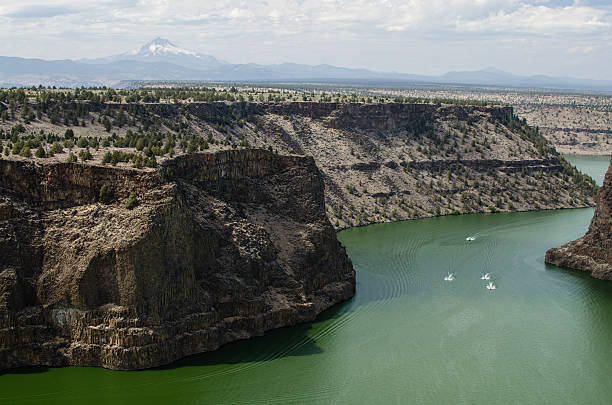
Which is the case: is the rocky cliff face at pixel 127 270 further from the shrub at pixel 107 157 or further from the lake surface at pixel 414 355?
the shrub at pixel 107 157

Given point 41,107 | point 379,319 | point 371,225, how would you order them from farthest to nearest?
1. point 371,225
2. point 41,107
3. point 379,319

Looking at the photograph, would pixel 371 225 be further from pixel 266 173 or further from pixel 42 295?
pixel 42 295

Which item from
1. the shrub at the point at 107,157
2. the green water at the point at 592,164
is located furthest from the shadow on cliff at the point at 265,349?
the green water at the point at 592,164

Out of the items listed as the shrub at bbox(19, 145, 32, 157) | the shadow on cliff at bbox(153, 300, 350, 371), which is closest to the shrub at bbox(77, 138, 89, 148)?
the shrub at bbox(19, 145, 32, 157)

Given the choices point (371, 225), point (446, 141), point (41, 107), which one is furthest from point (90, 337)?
point (446, 141)

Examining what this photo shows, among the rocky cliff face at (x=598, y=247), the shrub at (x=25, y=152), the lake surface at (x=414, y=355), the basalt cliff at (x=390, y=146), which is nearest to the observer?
the lake surface at (x=414, y=355)

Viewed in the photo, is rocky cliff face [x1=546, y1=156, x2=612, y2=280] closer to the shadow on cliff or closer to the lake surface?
the lake surface

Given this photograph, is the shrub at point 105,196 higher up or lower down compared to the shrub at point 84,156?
lower down

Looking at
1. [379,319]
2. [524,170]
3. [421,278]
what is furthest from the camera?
[524,170]

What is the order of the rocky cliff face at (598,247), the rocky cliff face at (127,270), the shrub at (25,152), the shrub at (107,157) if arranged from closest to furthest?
1. the rocky cliff face at (127,270)
2. the shrub at (107,157)
3. the shrub at (25,152)
4. the rocky cliff face at (598,247)
